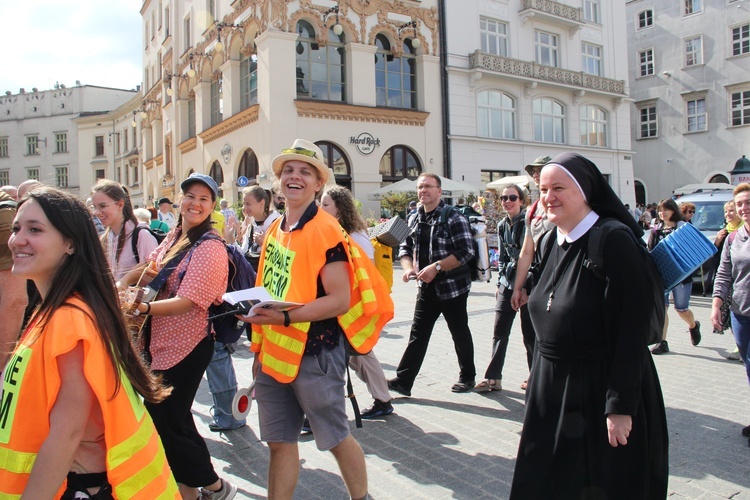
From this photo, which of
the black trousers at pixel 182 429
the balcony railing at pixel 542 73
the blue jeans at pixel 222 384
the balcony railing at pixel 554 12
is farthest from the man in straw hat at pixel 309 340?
the balcony railing at pixel 554 12

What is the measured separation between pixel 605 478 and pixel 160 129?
125 ft

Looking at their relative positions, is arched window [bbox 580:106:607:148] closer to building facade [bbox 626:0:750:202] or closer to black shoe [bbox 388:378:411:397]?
building facade [bbox 626:0:750:202]

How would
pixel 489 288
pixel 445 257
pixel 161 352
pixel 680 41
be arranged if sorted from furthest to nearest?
pixel 680 41 < pixel 489 288 < pixel 445 257 < pixel 161 352

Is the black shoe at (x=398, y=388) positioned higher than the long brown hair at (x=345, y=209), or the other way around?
the long brown hair at (x=345, y=209)

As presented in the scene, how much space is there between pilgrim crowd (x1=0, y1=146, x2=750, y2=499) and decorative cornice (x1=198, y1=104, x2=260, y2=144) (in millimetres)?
18962

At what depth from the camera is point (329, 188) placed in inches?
193

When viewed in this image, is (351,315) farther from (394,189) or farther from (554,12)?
(554,12)

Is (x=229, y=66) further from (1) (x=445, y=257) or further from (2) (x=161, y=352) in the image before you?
(2) (x=161, y=352)

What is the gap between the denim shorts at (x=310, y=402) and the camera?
112 inches

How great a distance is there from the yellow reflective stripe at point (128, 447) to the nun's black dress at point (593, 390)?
62.4 inches

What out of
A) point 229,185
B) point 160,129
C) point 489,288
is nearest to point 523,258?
point 489,288

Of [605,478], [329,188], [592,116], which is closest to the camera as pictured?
[605,478]

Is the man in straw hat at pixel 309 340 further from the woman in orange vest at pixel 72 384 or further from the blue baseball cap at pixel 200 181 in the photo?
the woman in orange vest at pixel 72 384

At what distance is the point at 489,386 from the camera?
5.51 m
